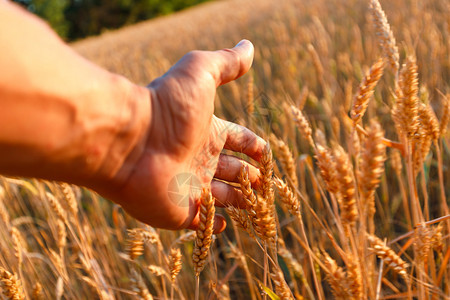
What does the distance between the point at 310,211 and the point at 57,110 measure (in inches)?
36.2

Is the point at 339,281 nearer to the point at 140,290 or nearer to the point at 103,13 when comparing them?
the point at 140,290

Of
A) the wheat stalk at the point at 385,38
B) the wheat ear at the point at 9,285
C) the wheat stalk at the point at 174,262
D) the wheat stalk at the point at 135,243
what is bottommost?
the wheat ear at the point at 9,285

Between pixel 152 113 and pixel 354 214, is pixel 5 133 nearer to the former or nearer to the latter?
pixel 152 113

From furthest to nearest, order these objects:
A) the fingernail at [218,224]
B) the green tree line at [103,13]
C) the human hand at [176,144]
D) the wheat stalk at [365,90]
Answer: the green tree line at [103,13], the fingernail at [218,224], the human hand at [176,144], the wheat stalk at [365,90]

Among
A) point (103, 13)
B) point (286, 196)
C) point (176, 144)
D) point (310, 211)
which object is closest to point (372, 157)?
point (286, 196)

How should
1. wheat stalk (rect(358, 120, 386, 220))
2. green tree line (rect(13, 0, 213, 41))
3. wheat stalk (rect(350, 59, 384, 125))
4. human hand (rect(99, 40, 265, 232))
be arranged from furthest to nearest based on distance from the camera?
green tree line (rect(13, 0, 213, 41)) < human hand (rect(99, 40, 265, 232)) < wheat stalk (rect(350, 59, 384, 125)) < wheat stalk (rect(358, 120, 386, 220))

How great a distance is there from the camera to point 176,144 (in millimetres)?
881

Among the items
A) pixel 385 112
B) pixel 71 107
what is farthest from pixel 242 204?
pixel 385 112

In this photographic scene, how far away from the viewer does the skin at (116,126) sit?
0.64m

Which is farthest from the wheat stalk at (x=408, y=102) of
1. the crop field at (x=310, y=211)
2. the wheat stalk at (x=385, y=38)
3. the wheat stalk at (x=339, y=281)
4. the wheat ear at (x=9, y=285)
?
the wheat ear at (x=9, y=285)

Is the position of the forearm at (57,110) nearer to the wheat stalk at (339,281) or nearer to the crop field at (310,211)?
the crop field at (310,211)

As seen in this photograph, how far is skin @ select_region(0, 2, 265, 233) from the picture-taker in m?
0.64

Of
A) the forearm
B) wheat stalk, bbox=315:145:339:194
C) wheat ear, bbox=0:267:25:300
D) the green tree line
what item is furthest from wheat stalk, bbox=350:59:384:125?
the green tree line

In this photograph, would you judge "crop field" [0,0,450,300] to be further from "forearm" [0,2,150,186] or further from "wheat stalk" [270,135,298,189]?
"forearm" [0,2,150,186]
